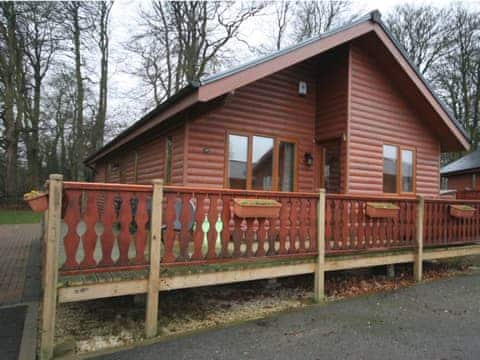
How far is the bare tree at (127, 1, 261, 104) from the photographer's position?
55.3ft

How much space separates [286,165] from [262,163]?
647 millimetres

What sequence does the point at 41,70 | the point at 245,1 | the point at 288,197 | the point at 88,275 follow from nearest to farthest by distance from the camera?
1. the point at 88,275
2. the point at 288,197
3. the point at 245,1
4. the point at 41,70

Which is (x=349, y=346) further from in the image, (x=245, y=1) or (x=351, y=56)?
(x=245, y=1)

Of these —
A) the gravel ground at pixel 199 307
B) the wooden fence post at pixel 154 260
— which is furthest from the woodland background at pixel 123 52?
the wooden fence post at pixel 154 260

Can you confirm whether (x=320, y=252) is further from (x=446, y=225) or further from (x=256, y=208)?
(x=446, y=225)

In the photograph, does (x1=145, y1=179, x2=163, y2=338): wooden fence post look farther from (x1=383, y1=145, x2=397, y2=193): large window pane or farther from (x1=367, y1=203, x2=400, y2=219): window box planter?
(x1=383, y1=145, x2=397, y2=193): large window pane

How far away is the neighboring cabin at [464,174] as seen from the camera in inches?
670

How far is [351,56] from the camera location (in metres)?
6.41

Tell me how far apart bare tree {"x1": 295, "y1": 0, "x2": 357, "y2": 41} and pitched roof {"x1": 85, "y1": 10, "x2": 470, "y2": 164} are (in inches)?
521

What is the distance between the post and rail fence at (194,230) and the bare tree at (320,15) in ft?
52.6

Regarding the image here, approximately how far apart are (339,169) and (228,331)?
4.40 metres

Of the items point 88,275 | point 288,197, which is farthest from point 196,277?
point 288,197

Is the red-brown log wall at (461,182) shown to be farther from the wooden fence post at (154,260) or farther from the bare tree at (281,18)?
the wooden fence post at (154,260)

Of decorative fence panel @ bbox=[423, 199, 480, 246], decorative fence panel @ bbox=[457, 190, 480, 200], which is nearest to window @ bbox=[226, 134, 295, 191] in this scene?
decorative fence panel @ bbox=[423, 199, 480, 246]
